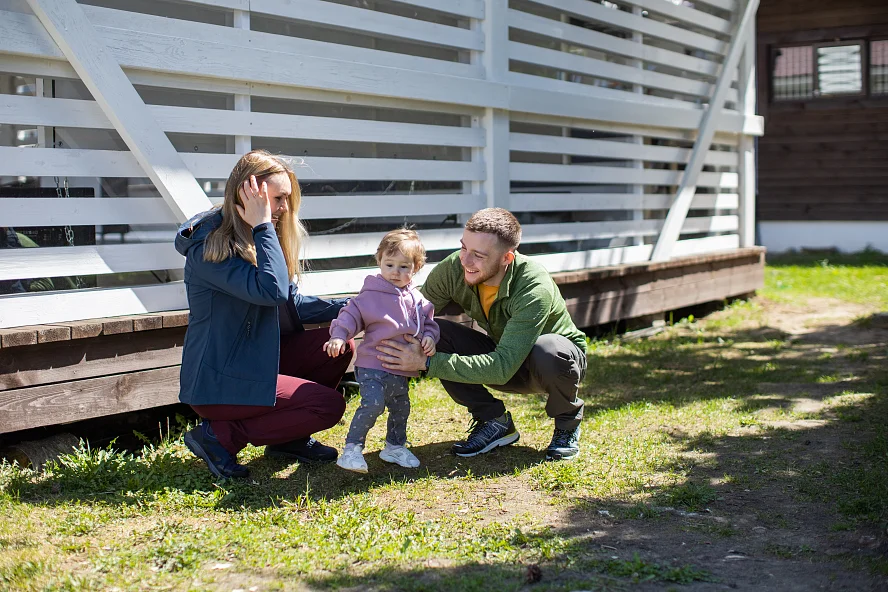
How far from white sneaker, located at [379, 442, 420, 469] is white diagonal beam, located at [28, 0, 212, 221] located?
4.97 feet

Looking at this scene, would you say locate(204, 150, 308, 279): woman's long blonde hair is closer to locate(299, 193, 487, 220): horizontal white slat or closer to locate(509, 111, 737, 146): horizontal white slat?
locate(299, 193, 487, 220): horizontal white slat

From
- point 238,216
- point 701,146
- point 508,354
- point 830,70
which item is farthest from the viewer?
point 830,70

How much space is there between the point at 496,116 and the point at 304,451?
124 inches

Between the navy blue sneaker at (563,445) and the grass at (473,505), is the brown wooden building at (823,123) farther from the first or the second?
the navy blue sneaker at (563,445)

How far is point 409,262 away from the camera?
3.89 m

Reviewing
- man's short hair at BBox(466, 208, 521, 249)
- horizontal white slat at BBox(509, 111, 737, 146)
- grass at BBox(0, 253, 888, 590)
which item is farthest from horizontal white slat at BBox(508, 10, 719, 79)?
man's short hair at BBox(466, 208, 521, 249)

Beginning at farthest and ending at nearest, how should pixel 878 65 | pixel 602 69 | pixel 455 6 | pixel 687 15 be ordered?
pixel 878 65
pixel 687 15
pixel 602 69
pixel 455 6

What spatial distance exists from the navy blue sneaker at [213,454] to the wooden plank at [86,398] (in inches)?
26.0

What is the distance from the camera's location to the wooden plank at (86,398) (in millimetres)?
4020

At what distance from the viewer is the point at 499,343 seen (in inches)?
161

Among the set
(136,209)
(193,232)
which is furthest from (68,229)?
(193,232)

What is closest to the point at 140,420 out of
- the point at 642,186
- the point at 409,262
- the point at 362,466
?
the point at 362,466

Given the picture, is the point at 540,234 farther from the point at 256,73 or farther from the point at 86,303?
the point at 86,303

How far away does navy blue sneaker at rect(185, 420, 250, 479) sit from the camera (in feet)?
12.8
